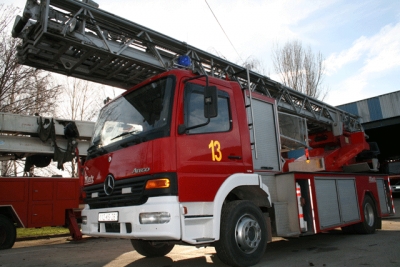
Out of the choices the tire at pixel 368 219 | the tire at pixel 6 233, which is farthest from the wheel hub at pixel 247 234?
the tire at pixel 6 233

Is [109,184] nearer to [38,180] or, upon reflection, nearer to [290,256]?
[290,256]

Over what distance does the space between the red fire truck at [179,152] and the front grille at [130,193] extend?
0.04ft

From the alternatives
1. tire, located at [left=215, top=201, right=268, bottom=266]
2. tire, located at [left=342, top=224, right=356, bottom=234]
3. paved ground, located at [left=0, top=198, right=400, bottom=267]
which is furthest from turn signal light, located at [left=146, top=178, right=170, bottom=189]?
tire, located at [left=342, top=224, right=356, bottom=234]

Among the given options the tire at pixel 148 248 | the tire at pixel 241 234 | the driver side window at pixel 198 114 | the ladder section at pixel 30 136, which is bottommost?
the tire at pixel 148 248

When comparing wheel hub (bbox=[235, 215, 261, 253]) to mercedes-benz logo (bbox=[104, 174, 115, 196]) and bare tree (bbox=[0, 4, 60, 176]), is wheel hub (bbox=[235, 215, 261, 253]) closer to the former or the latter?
mercedes-benz logo (bbox=[104, 174, 115, 196])

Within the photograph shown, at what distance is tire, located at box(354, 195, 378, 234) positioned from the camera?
25.0 feet

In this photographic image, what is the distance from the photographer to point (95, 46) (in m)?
5.48

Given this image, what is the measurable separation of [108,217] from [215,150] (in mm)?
1652

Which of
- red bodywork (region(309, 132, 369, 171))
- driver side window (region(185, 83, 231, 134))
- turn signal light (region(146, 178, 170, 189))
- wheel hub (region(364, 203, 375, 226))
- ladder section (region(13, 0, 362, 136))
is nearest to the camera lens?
turn signal light (region(146, 178, 170, 189))

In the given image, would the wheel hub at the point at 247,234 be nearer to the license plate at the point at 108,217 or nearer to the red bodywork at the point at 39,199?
the license plate at the point at 108,217

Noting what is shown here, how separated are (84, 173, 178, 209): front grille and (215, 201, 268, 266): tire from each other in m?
0.96

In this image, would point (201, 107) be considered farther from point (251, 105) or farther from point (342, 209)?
point (342, 209)

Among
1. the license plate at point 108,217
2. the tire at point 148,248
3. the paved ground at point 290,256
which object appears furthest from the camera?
the tire at point 148,248

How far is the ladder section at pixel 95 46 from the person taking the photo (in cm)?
521
